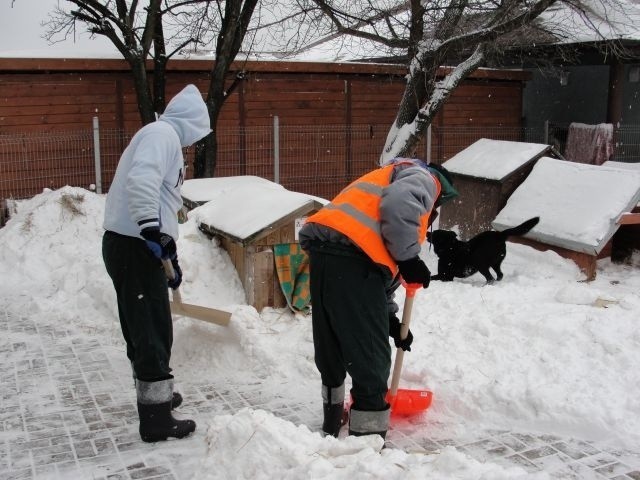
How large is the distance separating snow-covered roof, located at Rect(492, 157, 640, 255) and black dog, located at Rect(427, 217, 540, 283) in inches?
27.7

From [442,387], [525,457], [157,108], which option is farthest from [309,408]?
[157,108]

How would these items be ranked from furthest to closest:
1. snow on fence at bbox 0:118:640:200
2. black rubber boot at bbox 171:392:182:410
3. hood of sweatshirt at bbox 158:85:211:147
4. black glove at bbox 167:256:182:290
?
snow on fence at bbox 0:118:640:200
black rubber boot at bbox 171:392:182:410
black glove at bbox 167:256:182:290
hood of sweatshirt at bbox 158:85:211:147

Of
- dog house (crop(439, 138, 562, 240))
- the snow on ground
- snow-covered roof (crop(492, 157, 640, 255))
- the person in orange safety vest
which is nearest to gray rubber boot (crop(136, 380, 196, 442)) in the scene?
the snow on ground

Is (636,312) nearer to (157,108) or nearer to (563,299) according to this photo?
(563,299)

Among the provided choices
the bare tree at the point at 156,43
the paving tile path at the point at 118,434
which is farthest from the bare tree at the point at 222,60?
the paving tile path at the point at 118,434

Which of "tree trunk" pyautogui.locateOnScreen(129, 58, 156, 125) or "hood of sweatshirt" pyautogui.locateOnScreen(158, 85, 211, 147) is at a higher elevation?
"tree trunk" pyautogui.locateOnScreen(129, 58, 156, 125)

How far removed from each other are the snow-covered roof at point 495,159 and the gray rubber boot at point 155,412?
217 inches

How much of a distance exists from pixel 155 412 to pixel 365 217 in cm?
157

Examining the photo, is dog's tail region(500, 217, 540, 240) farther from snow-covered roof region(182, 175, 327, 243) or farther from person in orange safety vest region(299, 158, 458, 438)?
person in orange safety vest region(299, 158, 458, 438)

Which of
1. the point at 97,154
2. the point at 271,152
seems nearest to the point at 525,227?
the point at 271,152

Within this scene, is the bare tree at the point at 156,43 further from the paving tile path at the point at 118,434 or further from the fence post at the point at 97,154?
the paving tile path at the point at 118,434

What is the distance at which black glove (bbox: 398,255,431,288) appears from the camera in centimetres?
323

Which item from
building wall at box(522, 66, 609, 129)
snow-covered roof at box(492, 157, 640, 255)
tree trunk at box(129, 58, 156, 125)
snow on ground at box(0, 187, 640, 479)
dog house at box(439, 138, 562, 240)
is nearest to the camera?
snow on ground at box(0, 187, 640, 479)

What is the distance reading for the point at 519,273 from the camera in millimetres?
6859
